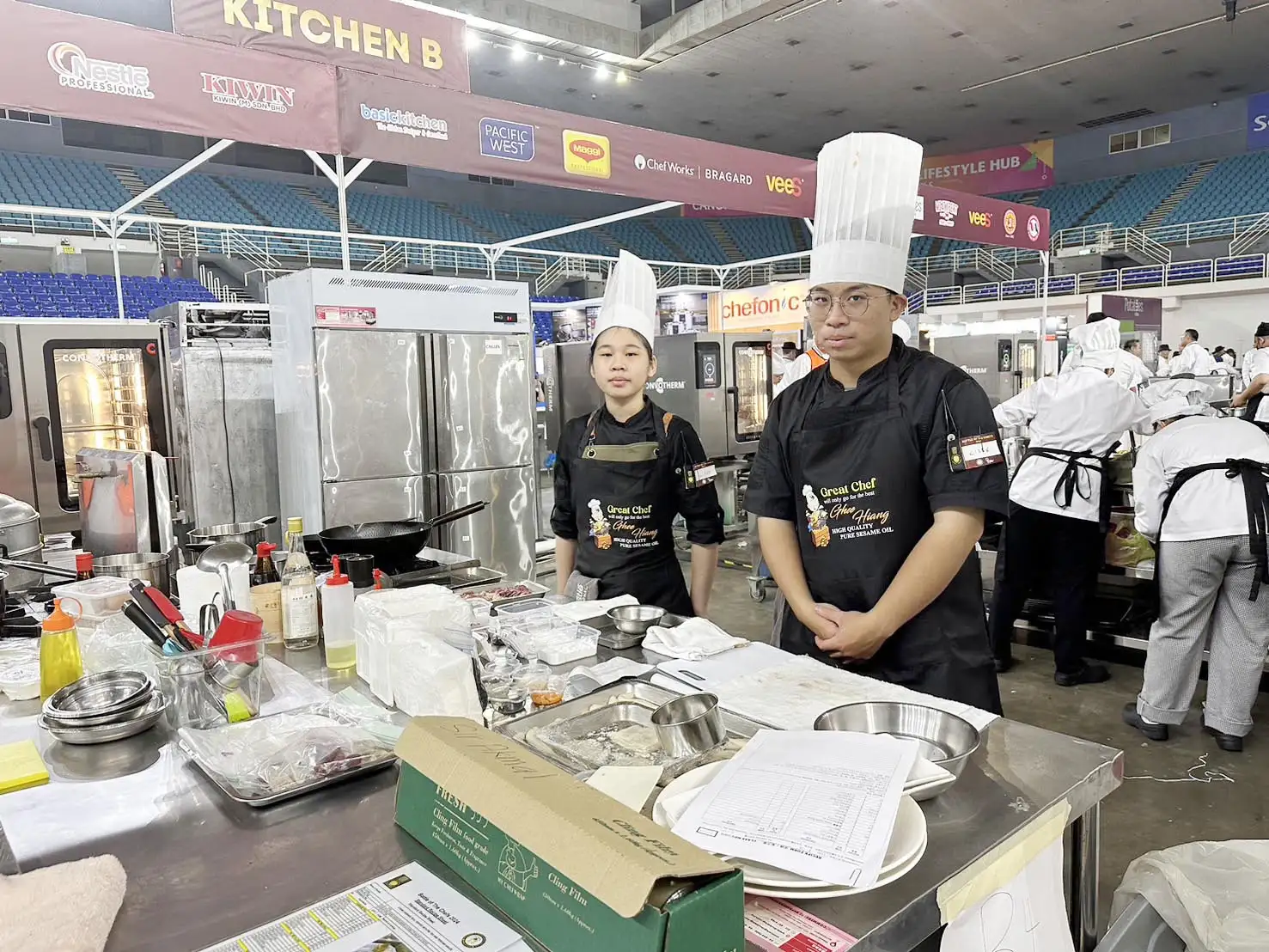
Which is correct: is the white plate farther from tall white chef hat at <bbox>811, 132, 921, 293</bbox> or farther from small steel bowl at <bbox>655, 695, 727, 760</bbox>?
tall white chef hat at <bbox>811, 132, 921, 293</bbox>

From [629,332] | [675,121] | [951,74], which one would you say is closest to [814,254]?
[629,332]

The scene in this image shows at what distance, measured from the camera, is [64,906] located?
983 millimetres

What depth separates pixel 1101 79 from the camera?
14672 mm

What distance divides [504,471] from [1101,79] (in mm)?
14471

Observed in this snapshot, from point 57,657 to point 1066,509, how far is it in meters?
4.26

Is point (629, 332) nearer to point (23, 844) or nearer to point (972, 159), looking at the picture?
point (23, 844)

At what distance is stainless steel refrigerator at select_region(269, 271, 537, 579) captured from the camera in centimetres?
461

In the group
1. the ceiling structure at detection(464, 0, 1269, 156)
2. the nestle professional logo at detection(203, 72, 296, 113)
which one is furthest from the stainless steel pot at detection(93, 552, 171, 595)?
the ceiling structure at detection(464, 0, 1269, 156)

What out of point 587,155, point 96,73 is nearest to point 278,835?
point 96,73

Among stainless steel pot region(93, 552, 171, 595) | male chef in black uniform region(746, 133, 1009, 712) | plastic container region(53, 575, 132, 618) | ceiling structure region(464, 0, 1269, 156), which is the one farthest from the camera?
ceiling structure region(464, 0, 1269, 156)

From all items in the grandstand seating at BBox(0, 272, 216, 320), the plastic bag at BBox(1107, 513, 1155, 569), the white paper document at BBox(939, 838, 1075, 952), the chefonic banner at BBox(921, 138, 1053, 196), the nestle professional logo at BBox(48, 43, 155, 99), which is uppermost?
the chefonic banner at BBox(921, 138, 1053, 196)

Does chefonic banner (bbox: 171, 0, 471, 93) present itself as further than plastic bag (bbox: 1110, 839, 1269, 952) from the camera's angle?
Yes

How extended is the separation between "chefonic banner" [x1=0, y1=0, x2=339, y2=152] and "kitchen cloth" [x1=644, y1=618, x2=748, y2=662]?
8.38 feet

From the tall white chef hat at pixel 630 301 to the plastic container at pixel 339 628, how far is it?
1.40 metres
